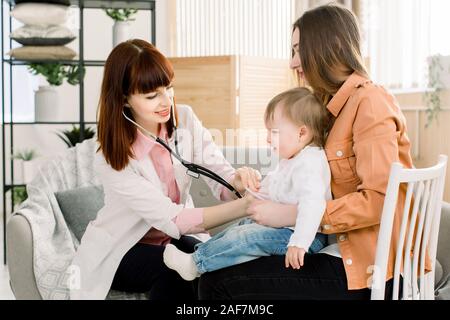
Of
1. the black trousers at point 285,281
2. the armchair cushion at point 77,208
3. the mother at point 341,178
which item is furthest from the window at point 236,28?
the black trousers at point 285,281

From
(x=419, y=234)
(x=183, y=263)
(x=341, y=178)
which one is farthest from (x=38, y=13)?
(x=419, y=234)

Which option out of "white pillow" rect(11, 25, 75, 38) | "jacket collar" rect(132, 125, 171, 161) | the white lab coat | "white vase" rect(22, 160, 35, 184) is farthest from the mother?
"white vase" rect(22, 160, 35, 184)

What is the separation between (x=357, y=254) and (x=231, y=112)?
2.56 m

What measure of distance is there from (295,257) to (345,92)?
0.42 meters

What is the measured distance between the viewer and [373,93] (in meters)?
1.39

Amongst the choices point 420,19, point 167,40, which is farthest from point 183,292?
point 167,40

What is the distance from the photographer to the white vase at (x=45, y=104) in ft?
12.3

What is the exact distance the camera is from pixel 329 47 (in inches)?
56.9

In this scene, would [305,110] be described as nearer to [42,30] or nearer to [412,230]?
[412,230]

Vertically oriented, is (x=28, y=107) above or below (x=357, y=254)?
above

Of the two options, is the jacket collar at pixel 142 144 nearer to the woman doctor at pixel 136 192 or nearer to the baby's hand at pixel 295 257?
the woman doctor at pixel 136 192

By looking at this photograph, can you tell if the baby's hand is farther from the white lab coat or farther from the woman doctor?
the white lab coat

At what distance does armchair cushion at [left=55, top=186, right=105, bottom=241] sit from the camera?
219 centimetres
